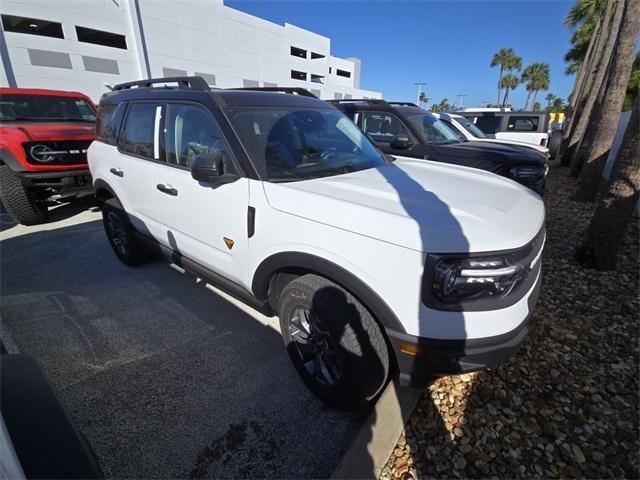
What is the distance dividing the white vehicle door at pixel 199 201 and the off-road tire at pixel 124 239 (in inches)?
34.3

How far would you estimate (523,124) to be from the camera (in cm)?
1288

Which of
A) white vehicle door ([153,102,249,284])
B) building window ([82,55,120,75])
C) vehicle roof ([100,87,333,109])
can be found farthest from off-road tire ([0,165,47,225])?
building window ([82,55,120,75])

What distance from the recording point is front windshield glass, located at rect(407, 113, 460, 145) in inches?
214

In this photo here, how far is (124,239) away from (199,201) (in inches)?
76.6

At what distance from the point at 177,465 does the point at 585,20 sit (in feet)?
101

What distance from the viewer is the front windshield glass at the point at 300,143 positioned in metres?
2.21

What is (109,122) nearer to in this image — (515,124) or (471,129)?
(471,129)

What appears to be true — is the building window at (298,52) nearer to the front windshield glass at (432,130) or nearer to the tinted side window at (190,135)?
the front windshield glass at (432,130)

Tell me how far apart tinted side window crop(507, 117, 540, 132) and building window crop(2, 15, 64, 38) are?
27.4 m

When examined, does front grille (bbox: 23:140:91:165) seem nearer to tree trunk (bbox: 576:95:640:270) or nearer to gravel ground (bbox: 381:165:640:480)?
gravel ground (bbox: 381:165:640:480)

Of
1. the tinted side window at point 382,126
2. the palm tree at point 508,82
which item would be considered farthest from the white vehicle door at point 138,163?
the palm tree at point 508,82

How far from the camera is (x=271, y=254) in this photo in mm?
2037

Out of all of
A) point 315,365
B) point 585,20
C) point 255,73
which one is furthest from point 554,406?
point 255,73

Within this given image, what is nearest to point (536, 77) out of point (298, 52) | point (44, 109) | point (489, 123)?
point (298, 52)
